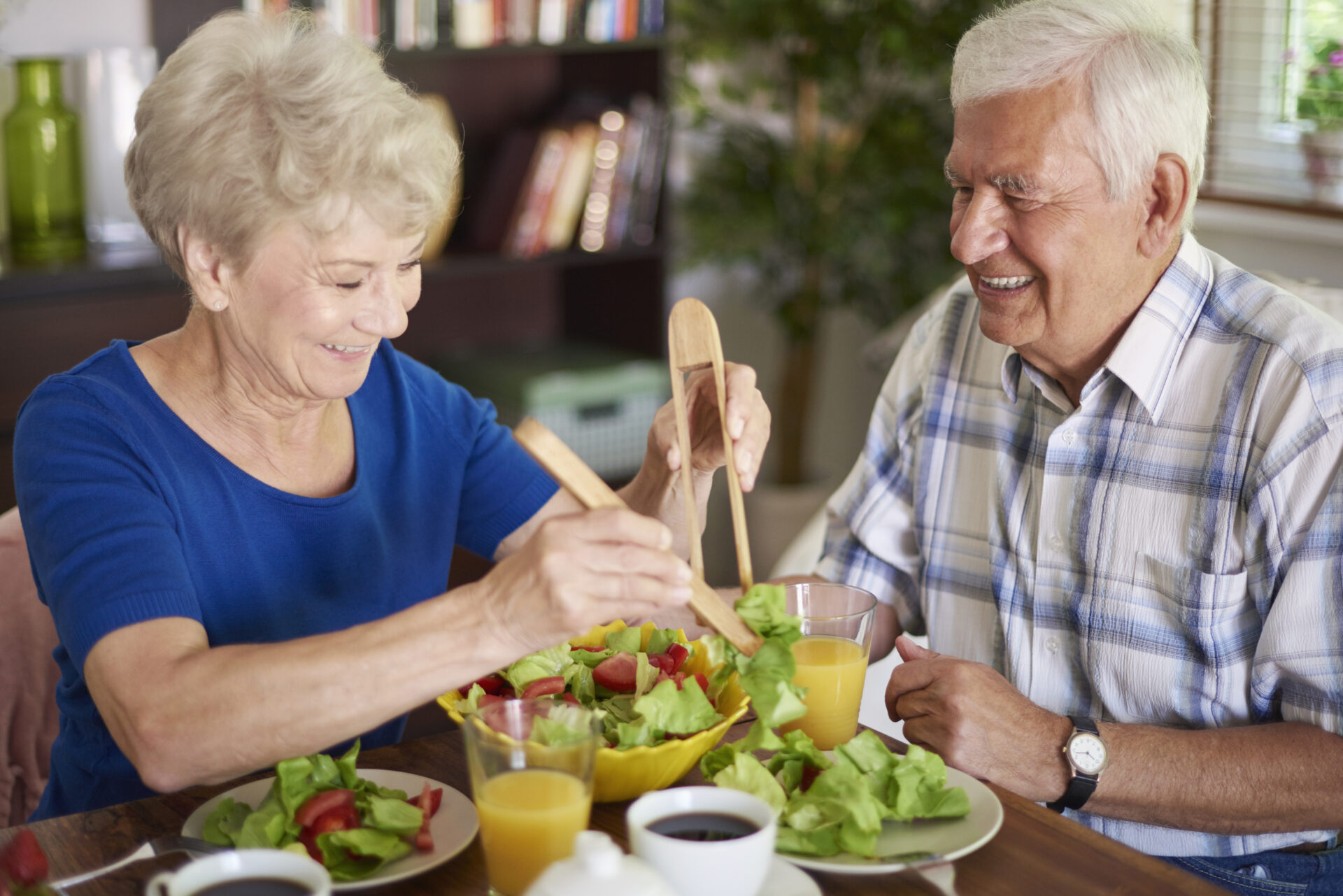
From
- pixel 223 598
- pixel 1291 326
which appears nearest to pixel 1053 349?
pixel 1291 326

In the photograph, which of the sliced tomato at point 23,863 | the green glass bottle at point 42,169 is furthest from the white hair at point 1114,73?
the green glass bottle at point 42,169

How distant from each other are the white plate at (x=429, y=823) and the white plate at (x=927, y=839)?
26 centimetres

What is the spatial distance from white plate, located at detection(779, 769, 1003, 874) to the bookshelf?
2.08 metres

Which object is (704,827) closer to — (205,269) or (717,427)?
(717,427)

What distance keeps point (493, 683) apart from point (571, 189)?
215cm

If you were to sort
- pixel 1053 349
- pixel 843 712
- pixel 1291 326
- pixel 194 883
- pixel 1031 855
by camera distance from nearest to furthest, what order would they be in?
pixel 194 883
pixel 1031 855
pixel 843 712
pixel 1291 326
pixel 1053 349

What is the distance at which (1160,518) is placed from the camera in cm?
142

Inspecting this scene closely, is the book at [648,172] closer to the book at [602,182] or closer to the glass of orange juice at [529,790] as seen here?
the book at [602,182]

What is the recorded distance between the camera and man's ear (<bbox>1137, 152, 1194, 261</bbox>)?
1411mm

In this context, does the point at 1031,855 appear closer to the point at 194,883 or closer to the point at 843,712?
the point at 843,712

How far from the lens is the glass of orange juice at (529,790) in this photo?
3.02 ft

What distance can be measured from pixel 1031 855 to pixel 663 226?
8.24 feet

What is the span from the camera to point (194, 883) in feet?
2.78

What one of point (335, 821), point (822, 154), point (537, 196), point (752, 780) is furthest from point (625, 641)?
point (822, 154)
